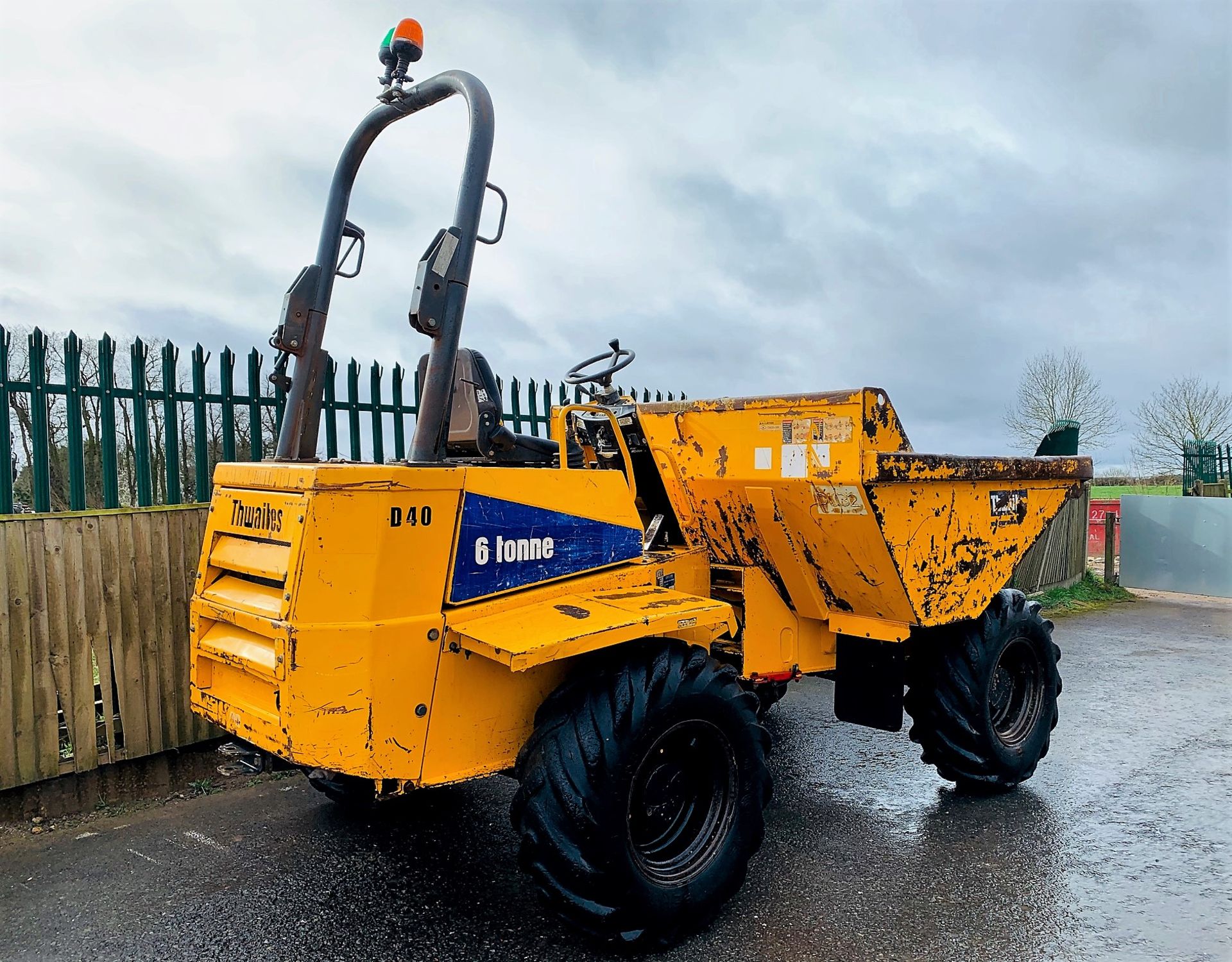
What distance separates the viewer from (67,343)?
16.4ft

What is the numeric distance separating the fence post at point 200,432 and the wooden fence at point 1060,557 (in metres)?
9.94

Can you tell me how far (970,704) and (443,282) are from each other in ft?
11.4

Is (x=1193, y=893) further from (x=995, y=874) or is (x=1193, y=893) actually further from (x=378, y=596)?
(x=378, y=596)

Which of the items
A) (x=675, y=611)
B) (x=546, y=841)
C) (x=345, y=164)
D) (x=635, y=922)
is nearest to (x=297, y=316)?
(x=345, y=164)

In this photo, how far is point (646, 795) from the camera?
3.40 metres

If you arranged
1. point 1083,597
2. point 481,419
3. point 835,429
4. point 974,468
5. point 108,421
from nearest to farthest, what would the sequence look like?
1. point 481,419
2. point 835,429
3. point 974,468
4. point 108,421
5. point 1083,597

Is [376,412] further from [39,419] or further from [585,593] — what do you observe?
[585,593]

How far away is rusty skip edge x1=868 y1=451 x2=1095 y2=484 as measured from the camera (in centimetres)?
379

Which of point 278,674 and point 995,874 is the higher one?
point 278,674

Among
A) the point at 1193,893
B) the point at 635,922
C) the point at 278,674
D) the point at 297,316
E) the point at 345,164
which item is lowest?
the point at 1193,893

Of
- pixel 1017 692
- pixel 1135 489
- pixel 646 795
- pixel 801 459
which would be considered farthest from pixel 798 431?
pixel 1135 489

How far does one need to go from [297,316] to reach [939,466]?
114 inches

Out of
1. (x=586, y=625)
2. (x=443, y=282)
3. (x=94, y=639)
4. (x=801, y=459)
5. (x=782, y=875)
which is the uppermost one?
(x=443, y=282)

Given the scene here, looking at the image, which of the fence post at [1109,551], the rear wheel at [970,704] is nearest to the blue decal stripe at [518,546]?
the rear wheel at [970,704]
